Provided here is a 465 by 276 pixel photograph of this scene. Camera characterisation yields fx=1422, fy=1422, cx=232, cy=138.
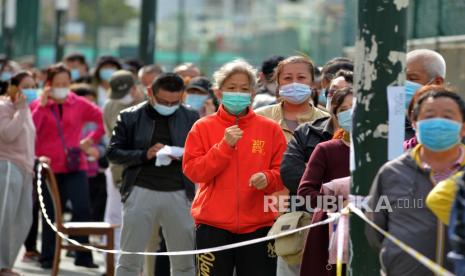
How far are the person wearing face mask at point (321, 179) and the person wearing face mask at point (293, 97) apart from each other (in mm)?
1604

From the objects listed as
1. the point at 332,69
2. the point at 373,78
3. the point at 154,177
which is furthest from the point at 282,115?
the point at 373,78

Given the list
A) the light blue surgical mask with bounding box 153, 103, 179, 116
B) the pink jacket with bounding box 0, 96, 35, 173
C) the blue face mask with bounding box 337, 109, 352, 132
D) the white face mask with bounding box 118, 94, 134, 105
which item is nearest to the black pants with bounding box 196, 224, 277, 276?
the blue face mask with bounding box 337, 109, 352, 132

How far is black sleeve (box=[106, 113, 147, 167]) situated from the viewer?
11.3m

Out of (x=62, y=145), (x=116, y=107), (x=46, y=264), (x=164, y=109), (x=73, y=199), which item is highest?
(x=164, y=109)

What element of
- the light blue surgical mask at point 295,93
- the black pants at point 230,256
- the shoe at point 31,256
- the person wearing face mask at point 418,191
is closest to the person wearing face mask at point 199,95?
the light blue surgical mask at point 295,93

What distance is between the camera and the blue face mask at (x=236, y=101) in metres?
9.39

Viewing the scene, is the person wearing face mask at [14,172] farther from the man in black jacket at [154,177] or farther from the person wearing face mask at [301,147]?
the person wearing face mask at [301,147]

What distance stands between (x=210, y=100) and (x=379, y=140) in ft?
19.6

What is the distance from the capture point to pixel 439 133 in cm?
679

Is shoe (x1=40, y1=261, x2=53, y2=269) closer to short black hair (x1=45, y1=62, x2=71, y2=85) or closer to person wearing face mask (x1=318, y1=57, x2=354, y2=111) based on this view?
short black hair (x1=45, y1=62, x2=71, y2=85)

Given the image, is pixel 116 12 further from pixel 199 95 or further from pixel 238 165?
pixel 238 165

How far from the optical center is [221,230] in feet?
30.2

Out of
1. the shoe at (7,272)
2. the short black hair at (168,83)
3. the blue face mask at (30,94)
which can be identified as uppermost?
the short black hair at (168,83)

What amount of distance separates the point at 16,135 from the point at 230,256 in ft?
15.3
